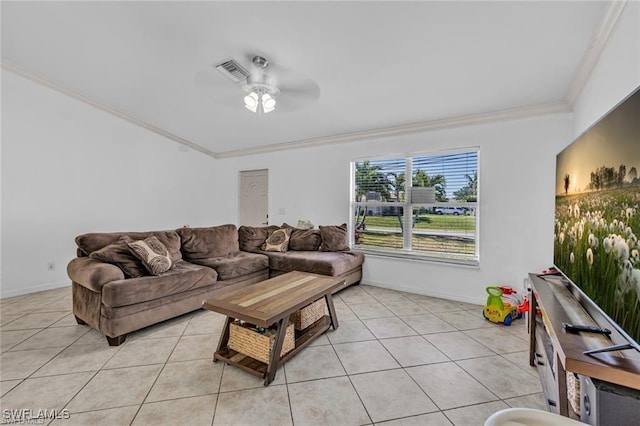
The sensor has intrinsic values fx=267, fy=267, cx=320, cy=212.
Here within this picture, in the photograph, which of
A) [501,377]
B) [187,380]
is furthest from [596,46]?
[187,380]

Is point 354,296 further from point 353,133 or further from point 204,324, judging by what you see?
point 353,133

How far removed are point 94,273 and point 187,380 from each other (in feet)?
4.20

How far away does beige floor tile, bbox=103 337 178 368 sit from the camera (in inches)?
80.6

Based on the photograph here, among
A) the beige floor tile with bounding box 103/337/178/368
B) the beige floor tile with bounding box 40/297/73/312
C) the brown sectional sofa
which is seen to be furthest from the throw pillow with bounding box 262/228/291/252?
the beige floor tile with bounding box 40/297/73/312

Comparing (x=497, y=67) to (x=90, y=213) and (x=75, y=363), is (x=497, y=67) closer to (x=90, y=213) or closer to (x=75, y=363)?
(x=75, y=363)

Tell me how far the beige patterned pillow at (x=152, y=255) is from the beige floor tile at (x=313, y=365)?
5.34 feet

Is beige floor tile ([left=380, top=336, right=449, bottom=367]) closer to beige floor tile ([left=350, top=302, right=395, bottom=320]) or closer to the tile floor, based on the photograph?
the tile floor

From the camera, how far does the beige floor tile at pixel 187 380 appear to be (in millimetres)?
1708

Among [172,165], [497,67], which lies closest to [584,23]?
[497,67]

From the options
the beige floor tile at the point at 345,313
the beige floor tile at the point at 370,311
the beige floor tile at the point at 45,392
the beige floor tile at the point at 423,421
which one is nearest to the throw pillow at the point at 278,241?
the beige floor tile at the point at 345,313

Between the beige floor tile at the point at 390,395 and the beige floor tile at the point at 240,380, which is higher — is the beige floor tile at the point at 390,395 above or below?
above

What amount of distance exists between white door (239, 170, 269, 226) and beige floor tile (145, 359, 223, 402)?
3471 mm

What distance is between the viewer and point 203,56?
9.00ft

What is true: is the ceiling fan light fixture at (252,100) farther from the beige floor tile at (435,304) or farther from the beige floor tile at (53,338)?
the beige floor tile at (435,304)
